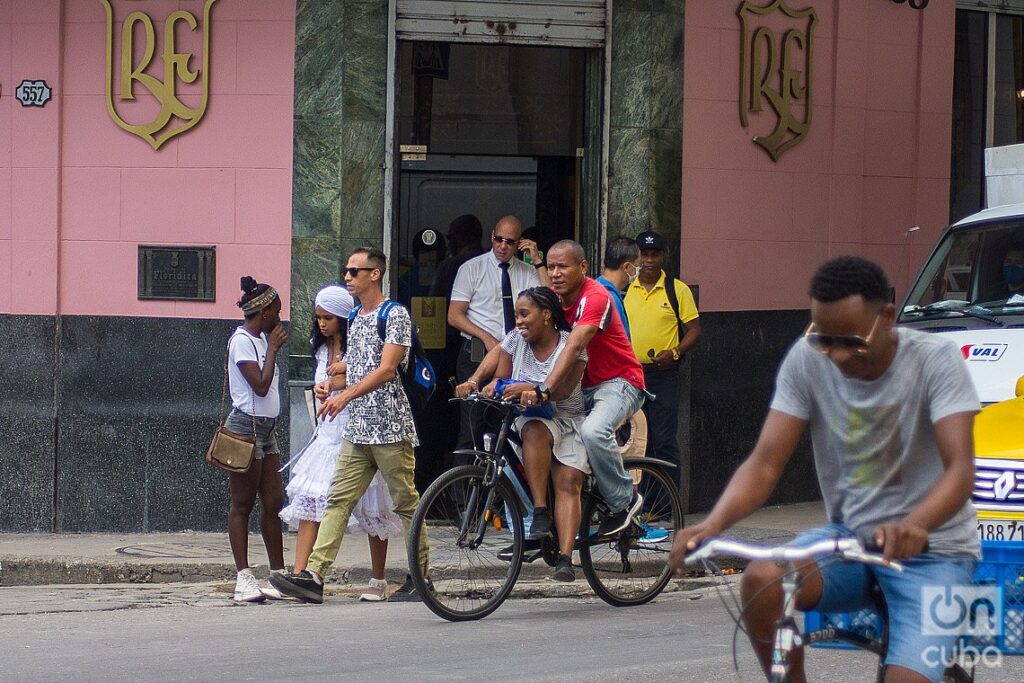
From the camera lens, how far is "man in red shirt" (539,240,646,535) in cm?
790

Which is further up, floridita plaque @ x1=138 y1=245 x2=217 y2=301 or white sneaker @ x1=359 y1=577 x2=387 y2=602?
floridita plaque @ x1=138 y1=245 x2=217 y2=301

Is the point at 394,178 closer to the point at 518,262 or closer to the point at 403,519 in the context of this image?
the point at 518,262

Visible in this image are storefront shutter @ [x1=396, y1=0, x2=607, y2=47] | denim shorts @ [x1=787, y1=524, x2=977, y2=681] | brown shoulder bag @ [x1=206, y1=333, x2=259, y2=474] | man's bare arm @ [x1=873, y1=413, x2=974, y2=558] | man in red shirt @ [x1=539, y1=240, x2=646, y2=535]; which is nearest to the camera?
man's bare arm @ [x1=873, y1=413, x2=974, y2=558]

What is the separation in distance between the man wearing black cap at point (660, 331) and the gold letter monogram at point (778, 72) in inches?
62.0

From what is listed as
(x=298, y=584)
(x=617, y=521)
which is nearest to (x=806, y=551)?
(x=617, y=521)

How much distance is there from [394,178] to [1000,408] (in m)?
5.60

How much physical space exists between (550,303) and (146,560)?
3.31 metres

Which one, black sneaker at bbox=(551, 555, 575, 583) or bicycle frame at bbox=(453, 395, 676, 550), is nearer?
bicycle frame at bbox=(453, 395, 676, 550)

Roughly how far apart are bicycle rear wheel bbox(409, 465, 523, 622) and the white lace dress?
587 mm

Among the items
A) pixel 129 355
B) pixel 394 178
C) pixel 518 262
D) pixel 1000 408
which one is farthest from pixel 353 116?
pixel 1000 408

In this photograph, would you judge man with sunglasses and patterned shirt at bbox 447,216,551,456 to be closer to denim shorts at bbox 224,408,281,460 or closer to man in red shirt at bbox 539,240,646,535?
man in red shirt at bbox 539,240,646,535

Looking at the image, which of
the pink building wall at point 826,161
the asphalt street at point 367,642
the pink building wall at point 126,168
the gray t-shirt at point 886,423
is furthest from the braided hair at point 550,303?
the gray t-shirt at point 886,423

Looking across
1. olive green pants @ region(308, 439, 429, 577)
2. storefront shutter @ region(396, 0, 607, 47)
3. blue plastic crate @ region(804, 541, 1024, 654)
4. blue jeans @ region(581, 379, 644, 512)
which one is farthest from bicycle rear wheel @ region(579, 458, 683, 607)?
storefront shutter @ region(396, 0, 607, 47)

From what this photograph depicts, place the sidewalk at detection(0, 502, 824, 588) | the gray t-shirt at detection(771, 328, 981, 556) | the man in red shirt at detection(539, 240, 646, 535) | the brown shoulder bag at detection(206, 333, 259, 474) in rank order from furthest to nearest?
the sidewalk at detection(0, 502, 824, 588) → the brown shoulder bag at detection(206, 333, 259, 474) → the man in red shirt at detection(539, 240, 646, 535) → the gray t-shirt at detection(771, 328, 981, 556)
